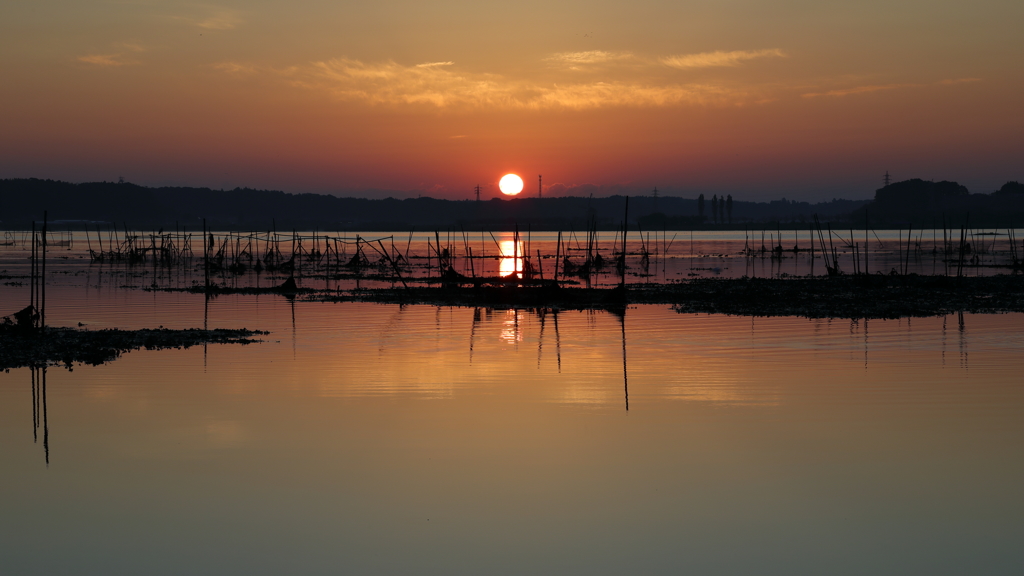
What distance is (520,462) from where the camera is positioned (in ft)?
28.7

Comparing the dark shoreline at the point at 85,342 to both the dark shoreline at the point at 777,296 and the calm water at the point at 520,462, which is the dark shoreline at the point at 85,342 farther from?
the dark shoreline at the point at 777,296

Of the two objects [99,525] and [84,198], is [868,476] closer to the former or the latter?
[99,525]

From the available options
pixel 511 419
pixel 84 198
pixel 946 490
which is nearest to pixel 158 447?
pixel 511 419

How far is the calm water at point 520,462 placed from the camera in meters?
6.51

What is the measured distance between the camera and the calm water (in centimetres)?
651

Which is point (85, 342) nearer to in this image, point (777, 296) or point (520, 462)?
point (520, 462)

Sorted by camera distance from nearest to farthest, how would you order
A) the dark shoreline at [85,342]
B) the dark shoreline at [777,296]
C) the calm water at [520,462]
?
the calm water at [520,462] → the dark shoreline at [85,342] → the dark shoreline at [777,296]

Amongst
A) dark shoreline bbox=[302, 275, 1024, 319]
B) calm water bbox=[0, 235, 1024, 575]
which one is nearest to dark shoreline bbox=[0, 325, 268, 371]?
calm water bbox=[0, 235, 1024, 575]

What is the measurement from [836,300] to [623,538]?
69.7 ft

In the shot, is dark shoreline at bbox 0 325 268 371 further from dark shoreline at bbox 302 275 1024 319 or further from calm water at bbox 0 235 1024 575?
dark shoreline at bbox 302 275 1024 319

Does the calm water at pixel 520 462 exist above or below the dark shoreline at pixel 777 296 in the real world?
below

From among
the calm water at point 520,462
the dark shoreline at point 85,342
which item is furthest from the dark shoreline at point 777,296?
the dark shoreline at point 85,342

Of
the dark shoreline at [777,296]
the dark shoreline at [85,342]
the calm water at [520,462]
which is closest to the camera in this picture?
the calm water at [520,462]

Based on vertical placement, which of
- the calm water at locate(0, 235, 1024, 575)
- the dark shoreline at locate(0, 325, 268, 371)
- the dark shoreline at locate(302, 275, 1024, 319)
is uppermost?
the dark shoreline at locate(302, 275, 1024, 319)
